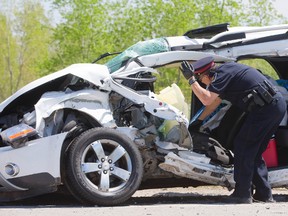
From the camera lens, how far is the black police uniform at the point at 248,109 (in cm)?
775

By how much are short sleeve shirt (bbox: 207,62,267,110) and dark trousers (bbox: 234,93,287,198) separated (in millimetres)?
209

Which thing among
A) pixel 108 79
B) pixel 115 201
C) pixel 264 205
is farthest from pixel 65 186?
pixel 264 205

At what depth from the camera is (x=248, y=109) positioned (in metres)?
7.81

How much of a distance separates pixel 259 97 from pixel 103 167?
175 centimetres

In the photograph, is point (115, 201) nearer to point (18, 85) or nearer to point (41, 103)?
point (41, 103)

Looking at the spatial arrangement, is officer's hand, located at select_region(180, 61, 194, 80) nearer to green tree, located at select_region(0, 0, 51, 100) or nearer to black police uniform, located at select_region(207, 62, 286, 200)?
black police uniform, located at select_region(207, 62, 286, 200)

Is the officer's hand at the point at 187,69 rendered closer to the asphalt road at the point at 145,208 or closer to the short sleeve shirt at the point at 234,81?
the short sleeve shirt at the point at 234,81

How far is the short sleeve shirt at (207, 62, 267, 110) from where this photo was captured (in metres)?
7.71

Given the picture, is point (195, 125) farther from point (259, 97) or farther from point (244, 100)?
point (259, 97)

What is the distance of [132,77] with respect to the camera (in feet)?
26.0

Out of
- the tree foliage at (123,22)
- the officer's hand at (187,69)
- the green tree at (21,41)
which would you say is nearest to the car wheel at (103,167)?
the officer's hand at (187,69)

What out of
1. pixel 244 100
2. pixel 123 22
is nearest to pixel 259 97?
pixel 244 100

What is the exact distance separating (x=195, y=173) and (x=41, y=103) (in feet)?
5.81

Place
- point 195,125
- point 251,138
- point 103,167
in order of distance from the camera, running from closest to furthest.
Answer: point 103,167 → point 251,138 → point 195,125
